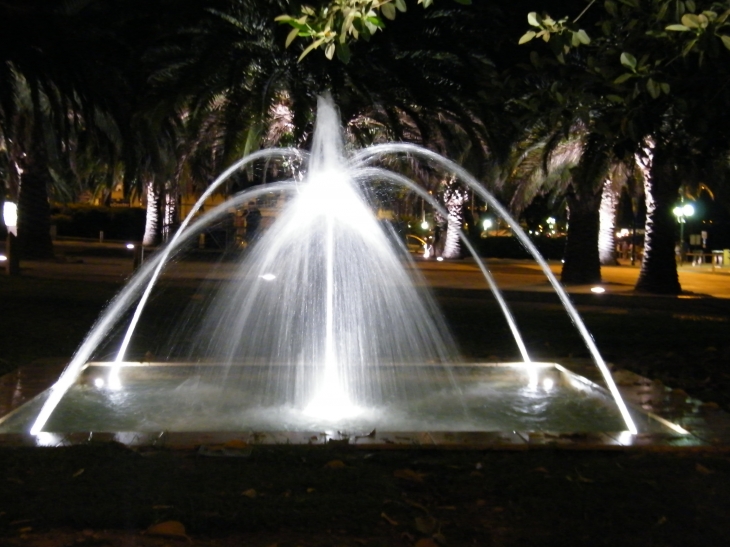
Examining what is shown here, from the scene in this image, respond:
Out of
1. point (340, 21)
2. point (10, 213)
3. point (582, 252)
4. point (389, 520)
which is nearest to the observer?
point (389, 520)

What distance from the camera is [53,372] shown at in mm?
9547

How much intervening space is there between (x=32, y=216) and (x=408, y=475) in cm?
2189

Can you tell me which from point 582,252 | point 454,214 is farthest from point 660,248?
point 454,214

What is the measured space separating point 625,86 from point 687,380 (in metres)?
3.33

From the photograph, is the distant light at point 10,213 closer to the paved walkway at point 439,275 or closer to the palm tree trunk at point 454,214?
the paved walkway at point 439,275

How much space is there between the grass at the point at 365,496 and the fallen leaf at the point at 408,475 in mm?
12

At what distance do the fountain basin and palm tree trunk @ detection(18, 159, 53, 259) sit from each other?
54.6 feet

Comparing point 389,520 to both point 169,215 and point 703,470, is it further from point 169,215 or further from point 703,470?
point 169,215

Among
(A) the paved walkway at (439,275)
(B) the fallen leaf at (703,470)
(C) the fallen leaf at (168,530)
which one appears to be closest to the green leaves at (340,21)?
(C) the fallen leaf at (168,530)

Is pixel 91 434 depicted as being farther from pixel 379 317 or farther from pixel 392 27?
pixel 392 27

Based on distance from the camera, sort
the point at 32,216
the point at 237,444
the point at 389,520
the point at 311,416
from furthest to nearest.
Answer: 1. the point at 32,216
2. the point at 311,416
3. the point at 237,444
4. the point at 389,520

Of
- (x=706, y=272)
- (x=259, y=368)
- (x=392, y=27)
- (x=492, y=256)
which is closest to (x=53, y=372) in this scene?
(x=259, y=368)

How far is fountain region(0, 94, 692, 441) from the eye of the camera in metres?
7.63

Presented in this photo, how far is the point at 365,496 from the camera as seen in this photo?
16.9 feet
